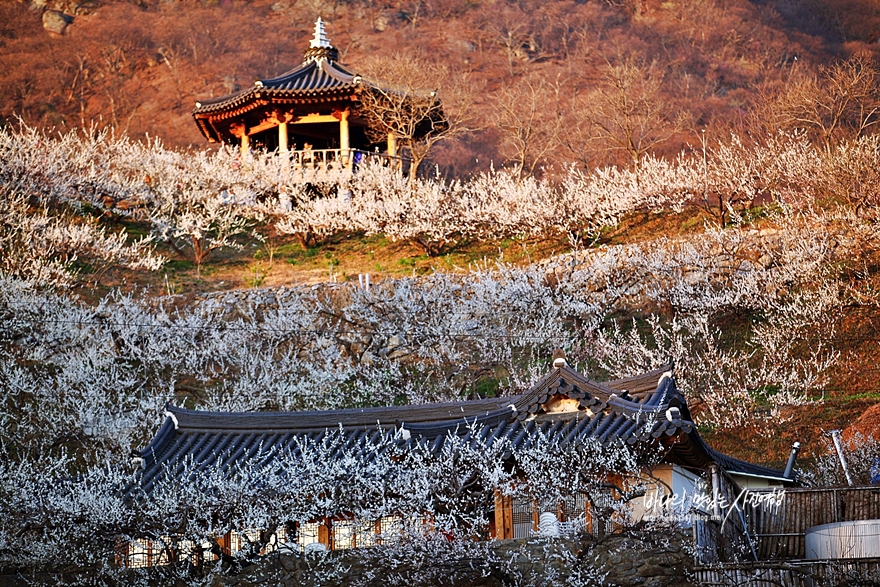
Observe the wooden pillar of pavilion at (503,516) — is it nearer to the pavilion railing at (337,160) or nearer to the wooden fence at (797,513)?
the wooden fence at (797,513)

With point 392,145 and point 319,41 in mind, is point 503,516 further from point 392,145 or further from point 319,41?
point 319,41

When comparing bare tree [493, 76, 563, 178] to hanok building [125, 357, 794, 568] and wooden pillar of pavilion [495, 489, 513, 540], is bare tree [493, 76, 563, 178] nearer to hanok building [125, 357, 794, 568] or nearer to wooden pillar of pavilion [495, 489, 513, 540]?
hanok building [125, 357, 794, 568]

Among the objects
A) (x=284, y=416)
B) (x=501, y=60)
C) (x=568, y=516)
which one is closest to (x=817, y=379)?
(x=568, y=516)

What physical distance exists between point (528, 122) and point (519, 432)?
30.1 m

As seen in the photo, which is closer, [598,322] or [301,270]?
[598,322]

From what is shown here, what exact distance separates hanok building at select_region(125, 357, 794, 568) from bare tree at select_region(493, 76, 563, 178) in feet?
80.4

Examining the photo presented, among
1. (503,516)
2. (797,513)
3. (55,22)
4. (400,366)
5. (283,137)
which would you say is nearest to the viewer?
(503,516)

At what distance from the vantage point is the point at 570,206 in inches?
1266

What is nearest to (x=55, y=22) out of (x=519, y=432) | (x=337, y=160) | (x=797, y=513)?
(x=337, y=160)

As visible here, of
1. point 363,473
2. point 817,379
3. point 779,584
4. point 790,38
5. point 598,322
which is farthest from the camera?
point 790,38

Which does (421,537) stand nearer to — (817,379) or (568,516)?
(568,516)

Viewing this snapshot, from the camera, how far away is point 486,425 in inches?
595

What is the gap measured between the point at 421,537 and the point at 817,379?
13.0m

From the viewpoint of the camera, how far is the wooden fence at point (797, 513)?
1462cm
